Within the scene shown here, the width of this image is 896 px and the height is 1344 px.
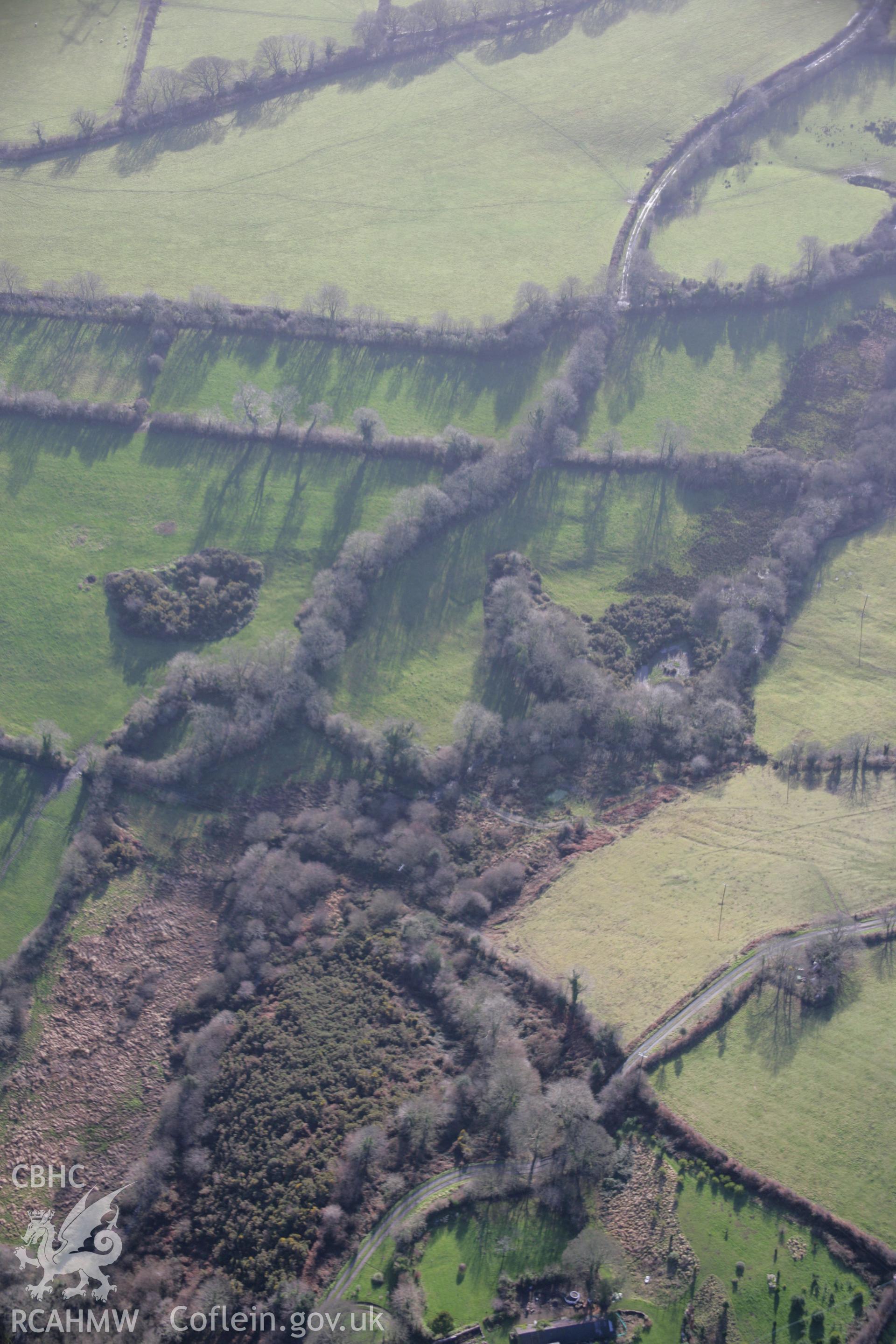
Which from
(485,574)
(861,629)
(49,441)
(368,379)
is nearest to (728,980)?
(861,629)

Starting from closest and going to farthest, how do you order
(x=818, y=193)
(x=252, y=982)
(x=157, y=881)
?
(x=252, y=982) → (x=157, y=881) → (x=818, y=193)

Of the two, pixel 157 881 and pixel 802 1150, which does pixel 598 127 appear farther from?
pixel 802 1150

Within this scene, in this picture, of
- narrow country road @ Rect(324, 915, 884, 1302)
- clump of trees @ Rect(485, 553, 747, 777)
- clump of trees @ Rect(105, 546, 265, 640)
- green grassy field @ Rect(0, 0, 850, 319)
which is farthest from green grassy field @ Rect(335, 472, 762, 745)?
narrow country road @ Rect(324, 915, 884, 1302)

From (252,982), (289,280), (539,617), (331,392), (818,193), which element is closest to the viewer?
(252,982)

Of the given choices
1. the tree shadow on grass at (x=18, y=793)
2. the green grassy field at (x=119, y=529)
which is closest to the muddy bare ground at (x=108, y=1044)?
the tree shadow on grass at (x=18, y=793)

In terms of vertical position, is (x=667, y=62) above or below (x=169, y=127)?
above

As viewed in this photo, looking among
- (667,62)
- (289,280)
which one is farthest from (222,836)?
(667,62)

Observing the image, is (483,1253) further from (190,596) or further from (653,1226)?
(190,596)
